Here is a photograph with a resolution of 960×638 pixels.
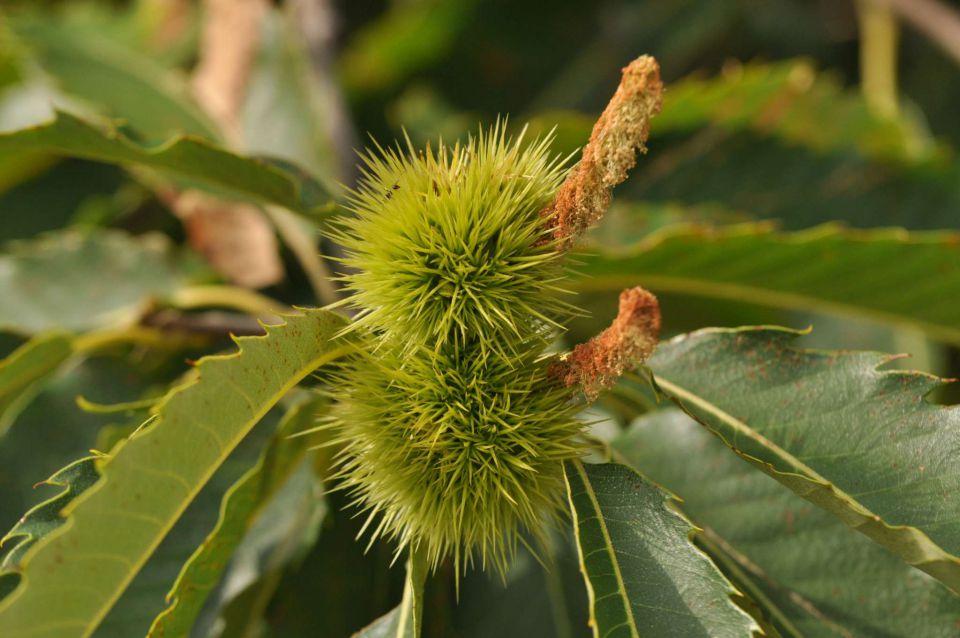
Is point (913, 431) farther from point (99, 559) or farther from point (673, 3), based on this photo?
Answer: point (673, 3)

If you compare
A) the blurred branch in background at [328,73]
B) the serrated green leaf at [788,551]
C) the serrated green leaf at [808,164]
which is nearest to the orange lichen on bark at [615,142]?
the serrated green leaf at [788,551]

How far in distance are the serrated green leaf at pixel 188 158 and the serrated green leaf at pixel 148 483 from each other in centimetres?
33

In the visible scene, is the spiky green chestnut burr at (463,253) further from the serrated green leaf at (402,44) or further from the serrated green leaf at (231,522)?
the serrated green leaf at (402,44)

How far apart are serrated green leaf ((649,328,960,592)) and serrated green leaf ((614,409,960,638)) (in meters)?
0.24

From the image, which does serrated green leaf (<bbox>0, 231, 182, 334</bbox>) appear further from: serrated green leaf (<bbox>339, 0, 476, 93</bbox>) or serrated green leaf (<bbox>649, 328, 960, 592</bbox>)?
serrated green leaf (<bbox>649, 328, 960, 592</bbox>)

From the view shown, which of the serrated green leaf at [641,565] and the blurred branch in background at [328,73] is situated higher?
the blurred branch in background at [328,73]

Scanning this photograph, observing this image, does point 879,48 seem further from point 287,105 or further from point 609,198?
point 609,198

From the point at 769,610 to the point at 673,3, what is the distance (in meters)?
2.14

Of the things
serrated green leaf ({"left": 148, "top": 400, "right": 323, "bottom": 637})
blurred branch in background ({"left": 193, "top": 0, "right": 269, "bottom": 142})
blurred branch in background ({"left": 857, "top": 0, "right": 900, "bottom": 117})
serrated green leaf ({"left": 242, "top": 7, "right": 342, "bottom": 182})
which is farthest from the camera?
blurred branch in background ({"left": 857, "top": 0, "right": 900, "bottom": 117})

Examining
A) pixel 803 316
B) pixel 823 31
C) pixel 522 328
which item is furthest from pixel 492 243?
pixel 823 31

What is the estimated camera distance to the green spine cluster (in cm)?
97

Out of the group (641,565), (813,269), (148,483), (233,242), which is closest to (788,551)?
(641,565)

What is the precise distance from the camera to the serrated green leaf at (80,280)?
1938 millimetres

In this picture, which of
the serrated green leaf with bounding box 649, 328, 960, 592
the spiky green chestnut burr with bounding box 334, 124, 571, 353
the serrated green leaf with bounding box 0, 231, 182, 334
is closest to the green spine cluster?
the spiky green chestnut burr with bounding box 334, 124, 571, 353
